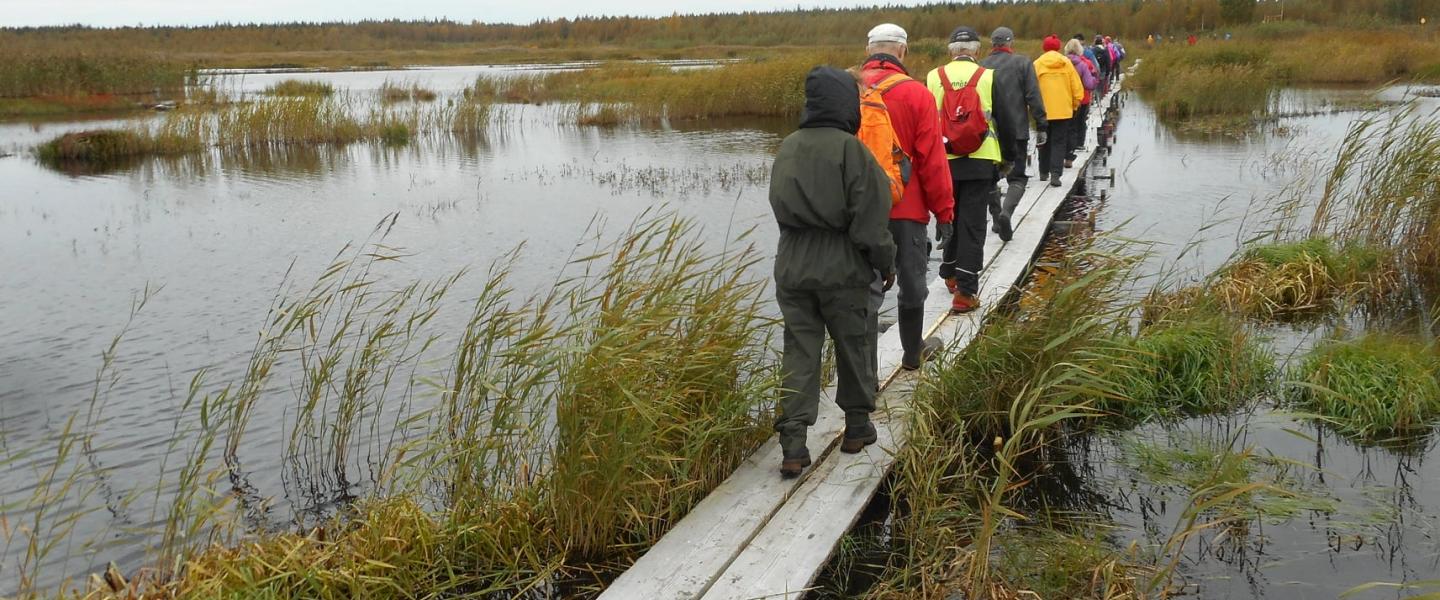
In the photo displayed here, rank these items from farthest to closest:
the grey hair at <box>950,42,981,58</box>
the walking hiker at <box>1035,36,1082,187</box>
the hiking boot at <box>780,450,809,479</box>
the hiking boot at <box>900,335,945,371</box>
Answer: the walking hiker at <box>1035,36,1082,187</box> < the grey hair at <box>950,42,981,58</box> < the hiking boot at <box>900,335,945,371</box> < the hiking boot at <box>780,450,809,479</box>

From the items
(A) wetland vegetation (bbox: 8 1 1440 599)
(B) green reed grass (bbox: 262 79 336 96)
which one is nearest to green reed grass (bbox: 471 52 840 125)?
(B) green reed grass (bbox: 262 79 336 96)

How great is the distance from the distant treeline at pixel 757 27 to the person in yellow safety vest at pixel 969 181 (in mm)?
35227

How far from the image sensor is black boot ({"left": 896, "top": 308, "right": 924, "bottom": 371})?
5887 mm

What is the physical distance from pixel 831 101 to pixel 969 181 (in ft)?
9.78

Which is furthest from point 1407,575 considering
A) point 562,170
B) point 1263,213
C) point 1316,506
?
point 562,170

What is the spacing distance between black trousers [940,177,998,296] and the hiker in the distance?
2300 mm

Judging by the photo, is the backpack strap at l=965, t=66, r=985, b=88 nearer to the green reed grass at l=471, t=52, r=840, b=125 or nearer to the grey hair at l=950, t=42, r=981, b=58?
the grey hair at l=950, t=42, r=981, b=58

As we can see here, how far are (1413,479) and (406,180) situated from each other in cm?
A: 1524

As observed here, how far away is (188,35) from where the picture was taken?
9275 cm

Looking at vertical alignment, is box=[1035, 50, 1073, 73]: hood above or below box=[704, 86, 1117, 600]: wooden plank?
above

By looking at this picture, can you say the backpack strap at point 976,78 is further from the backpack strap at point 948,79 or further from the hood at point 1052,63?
the hood at point 1052,63

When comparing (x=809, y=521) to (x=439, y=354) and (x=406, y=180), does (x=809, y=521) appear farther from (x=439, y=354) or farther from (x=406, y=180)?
(x=406, y=180)

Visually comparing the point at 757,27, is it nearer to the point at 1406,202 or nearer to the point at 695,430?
the point at 1406,202

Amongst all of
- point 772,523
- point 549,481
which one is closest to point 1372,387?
point 772,523
